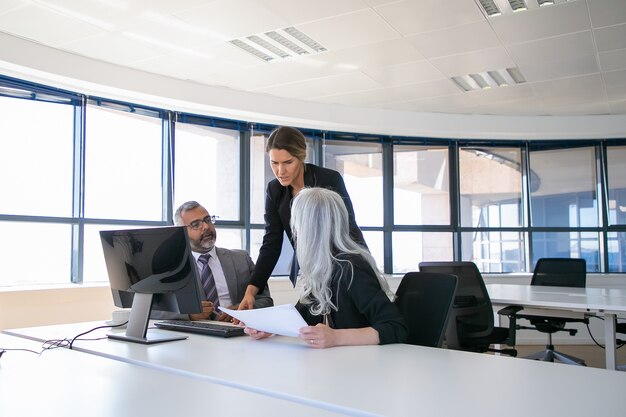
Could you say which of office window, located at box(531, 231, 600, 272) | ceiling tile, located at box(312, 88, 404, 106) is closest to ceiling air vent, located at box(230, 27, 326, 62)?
ceiling tile, located at box(312, 88, 404, 106)

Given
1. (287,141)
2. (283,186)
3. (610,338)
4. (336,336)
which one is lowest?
(610,338)

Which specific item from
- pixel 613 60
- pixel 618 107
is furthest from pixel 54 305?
pixel 618 107

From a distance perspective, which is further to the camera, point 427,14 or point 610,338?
point 427,14

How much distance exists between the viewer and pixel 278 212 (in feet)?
9.26

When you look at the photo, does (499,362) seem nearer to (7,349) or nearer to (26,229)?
(7,349)

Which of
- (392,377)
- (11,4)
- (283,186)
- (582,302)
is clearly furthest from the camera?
(11,4)

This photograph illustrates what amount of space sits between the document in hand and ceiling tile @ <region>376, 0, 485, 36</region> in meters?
2.45

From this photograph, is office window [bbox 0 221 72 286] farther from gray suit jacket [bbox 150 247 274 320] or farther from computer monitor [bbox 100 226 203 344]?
computer monitor [bbox 100 226 203 344]

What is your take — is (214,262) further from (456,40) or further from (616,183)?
(616,183)

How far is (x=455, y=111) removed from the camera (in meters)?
6.23

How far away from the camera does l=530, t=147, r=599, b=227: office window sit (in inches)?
267

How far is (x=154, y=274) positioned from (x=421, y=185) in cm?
530

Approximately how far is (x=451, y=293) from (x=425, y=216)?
501 cm

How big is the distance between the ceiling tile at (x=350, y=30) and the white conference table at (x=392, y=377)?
8.36 ft
